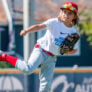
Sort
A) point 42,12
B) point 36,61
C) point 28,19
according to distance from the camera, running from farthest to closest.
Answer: point 42,12 → point 28,19 → point 36,61

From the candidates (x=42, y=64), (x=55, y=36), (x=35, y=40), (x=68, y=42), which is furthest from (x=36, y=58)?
(x=35, y=40)

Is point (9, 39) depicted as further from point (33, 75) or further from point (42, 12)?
point (33, 75)

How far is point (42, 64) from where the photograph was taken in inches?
329

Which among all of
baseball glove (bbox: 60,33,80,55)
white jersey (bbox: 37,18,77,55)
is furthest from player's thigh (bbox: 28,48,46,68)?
baseball glove (bbox: 60,33,80,55)

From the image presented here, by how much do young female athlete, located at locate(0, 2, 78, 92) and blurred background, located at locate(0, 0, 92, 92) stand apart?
343cm

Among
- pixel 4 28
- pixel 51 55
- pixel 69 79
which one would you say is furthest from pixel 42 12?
pixel 51 55

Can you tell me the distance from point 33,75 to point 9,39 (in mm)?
11112

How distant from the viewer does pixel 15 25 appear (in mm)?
23484

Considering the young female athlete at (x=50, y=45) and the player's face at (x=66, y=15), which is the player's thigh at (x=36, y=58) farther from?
the player's face at (x=66, y=15)

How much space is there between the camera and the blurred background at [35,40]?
40.3ft

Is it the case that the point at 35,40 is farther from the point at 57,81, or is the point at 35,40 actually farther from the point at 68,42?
the point at 68,42

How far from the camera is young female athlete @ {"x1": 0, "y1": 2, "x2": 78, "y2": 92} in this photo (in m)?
8.12

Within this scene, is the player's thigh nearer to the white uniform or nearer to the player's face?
the white uniform

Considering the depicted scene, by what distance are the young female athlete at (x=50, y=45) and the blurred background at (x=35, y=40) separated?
3.43 m
